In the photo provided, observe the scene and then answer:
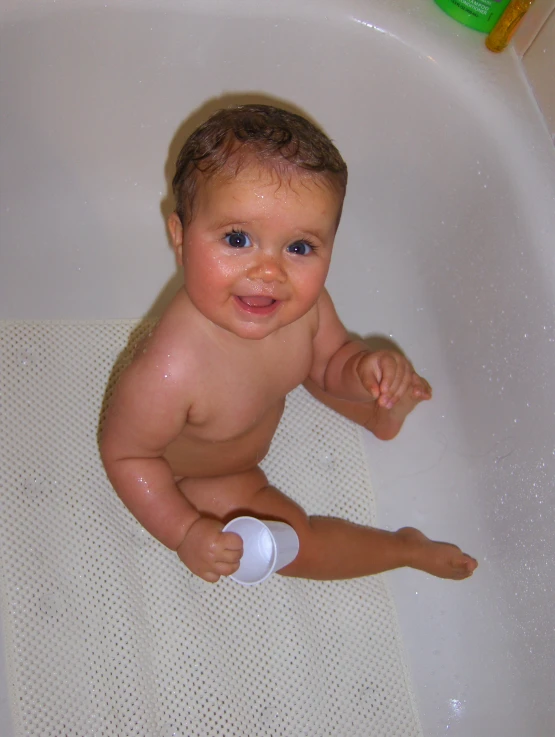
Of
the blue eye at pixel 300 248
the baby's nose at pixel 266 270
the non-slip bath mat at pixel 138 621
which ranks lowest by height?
the non-slip bath mat at pixel 138 621

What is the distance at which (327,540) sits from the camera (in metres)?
1.05

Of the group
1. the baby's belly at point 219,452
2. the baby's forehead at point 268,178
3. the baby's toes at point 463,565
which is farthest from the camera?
the baby's toes at point 463,565

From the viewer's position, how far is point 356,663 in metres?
1.07

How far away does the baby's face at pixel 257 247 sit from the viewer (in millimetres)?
726

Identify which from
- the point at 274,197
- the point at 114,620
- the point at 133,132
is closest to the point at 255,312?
the point at 274,197

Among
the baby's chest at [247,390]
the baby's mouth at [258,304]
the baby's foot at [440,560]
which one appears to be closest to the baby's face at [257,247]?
the baby's mouth at [258,304]

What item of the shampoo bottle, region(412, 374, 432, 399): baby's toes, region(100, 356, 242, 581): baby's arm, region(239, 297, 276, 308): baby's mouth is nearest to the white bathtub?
the shampoo bottle

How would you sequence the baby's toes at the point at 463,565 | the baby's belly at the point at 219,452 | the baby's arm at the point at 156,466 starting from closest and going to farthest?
the baby's arm at the point at 156,466, the baby's belly at the point at 219,452, the baby's toes at the point at 463,565

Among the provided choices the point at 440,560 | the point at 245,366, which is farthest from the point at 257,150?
the point at 440,560

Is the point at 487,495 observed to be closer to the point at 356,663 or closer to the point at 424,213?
the point at 356,663

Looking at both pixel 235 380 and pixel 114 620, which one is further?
pixel 114 620

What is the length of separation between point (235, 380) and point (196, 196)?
24cm

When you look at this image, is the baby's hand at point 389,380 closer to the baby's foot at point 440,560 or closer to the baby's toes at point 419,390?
the baby's toes at point 419,390

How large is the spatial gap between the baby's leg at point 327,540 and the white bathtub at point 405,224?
63 mm
